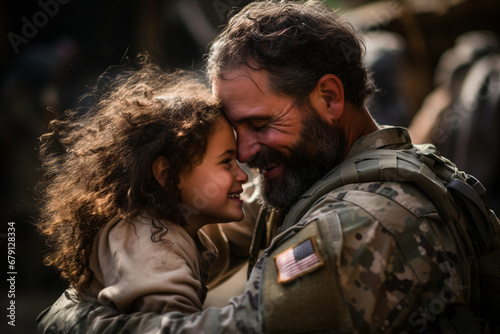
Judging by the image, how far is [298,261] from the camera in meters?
1.70

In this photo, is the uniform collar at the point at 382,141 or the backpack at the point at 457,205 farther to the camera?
the uniform collar at the point at 382,141

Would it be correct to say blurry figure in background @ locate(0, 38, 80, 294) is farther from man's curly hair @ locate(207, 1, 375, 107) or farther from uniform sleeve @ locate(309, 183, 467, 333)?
uniform sleeve @ locate(309, 183, 467, 333)

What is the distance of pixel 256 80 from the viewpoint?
7.92 ft

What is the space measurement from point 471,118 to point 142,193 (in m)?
3.99

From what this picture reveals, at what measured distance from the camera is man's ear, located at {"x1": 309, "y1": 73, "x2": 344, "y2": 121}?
2457 millimetres

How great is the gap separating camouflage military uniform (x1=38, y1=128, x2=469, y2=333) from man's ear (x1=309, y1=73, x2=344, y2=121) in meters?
0.64

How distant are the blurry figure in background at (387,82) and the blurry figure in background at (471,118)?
0.31 m

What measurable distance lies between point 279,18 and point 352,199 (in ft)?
3.91

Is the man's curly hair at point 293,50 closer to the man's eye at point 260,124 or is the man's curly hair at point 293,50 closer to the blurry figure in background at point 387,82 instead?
the man's eye at point 260,124

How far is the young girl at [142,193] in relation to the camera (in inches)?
77.3

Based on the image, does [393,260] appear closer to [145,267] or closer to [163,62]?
[145,267]

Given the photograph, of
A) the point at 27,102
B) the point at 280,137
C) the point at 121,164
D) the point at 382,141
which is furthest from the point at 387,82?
the point at 121,164

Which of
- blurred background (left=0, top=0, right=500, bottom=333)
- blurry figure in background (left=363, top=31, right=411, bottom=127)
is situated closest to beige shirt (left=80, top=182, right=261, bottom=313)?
blurred background (left=0, top=0, right=500, bottom=333)

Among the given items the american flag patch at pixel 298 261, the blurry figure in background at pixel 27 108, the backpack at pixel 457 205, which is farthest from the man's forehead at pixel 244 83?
the blurry figure in background at pixel 27 108
